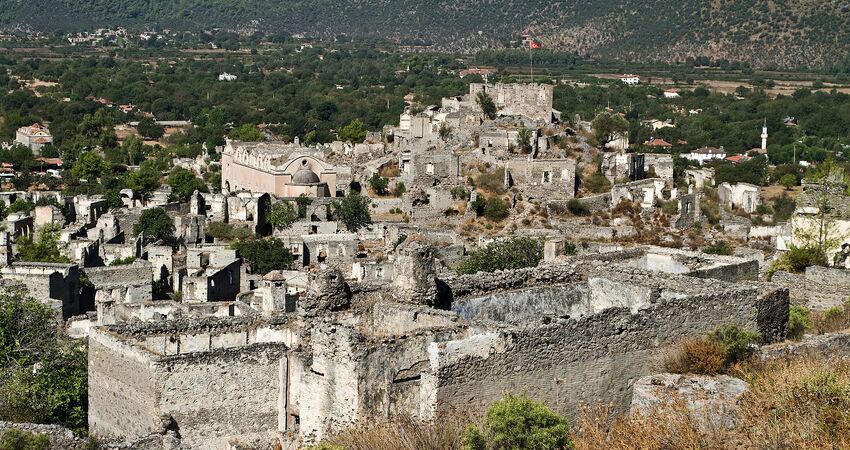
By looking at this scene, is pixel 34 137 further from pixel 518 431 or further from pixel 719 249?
pixel 518 431

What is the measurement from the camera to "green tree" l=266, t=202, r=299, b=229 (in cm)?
4062

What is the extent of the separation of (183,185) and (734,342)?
121ft

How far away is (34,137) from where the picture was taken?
75.1 m

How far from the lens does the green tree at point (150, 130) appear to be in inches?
3275

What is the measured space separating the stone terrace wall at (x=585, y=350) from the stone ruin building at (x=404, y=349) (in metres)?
0.01

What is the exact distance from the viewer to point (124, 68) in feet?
437

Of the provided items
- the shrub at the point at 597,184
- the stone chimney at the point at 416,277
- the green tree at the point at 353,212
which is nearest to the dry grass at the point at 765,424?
the stone chimney at the point at 416,277

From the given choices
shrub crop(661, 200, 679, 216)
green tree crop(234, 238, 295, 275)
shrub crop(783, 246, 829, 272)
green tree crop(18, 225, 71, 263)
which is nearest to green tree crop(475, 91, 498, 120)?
shrub crop(661, 200, 679, 216)

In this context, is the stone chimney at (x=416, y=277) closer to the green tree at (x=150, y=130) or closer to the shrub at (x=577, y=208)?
the shrub at (x=577, y=208)

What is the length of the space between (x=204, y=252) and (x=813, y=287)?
18.6 meters

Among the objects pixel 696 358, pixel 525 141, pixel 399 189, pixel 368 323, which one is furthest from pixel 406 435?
pixel 525 141

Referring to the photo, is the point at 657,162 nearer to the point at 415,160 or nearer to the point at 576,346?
the point at 415,160

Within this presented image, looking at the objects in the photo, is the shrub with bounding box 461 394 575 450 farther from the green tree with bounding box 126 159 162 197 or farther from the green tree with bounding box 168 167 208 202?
the green tree with bounding box 126 159 162 197

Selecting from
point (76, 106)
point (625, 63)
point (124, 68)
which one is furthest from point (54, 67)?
point (625, 63)
